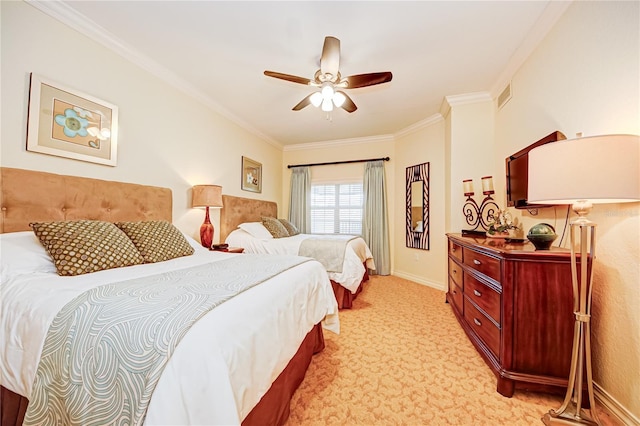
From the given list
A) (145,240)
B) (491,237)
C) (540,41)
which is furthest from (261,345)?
(540,41)

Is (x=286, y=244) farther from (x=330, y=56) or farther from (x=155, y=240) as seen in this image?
(x=330, y=56)

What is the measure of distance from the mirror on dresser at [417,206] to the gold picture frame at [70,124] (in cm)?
387

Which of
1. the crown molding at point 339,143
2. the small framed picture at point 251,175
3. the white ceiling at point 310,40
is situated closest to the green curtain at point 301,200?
the crown molding at point 339,143

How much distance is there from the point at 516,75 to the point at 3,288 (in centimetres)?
401

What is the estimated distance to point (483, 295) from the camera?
5.62 ft

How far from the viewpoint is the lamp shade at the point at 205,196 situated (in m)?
2.74

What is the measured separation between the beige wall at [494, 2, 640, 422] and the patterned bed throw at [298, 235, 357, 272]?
189 centimetres

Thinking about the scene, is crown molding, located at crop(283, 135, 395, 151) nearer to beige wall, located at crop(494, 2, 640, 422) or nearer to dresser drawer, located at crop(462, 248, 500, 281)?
beige wall, located at crop(494, 2, 640, 422)

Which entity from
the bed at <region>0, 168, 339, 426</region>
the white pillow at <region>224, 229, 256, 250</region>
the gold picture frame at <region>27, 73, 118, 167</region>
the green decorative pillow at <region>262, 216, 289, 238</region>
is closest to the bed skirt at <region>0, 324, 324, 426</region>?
the bed at <region>0, 168, 339, 426</region>

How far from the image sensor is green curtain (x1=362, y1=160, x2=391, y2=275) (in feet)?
14.3

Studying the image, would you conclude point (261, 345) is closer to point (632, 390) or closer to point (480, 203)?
point (632, 390)

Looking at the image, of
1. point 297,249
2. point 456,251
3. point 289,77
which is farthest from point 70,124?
point 456,251

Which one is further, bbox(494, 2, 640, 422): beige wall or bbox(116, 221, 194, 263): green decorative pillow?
bbox(116, 221, 194, 263): green decorative pillow

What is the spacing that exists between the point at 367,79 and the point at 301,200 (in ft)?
9.89
